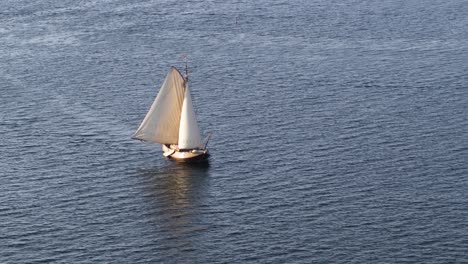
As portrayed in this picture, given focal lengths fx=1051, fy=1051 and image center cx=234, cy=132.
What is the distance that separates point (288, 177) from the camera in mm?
198500

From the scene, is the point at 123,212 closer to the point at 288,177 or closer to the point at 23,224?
the point at 23,224

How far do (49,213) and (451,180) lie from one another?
73.8 metres

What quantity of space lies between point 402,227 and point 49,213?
6189 centimetres

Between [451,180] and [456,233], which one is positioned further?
[451,180]

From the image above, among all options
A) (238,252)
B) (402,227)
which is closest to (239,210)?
Result: (238,252)

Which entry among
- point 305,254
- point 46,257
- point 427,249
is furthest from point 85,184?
point 427,249

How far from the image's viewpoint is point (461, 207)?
7279 inches

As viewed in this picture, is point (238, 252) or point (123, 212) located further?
point (123, 212)

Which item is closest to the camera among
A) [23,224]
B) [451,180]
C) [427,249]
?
[427,249]

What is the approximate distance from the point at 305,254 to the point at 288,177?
1159 inches

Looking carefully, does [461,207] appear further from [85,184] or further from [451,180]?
[85,184]

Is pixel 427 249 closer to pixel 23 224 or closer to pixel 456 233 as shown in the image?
pixel 456 233

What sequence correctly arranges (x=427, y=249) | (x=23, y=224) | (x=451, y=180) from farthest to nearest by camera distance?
(x=451, y=180), (x=23, y=224), (x=427, y=249)

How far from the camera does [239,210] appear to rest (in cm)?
18688
